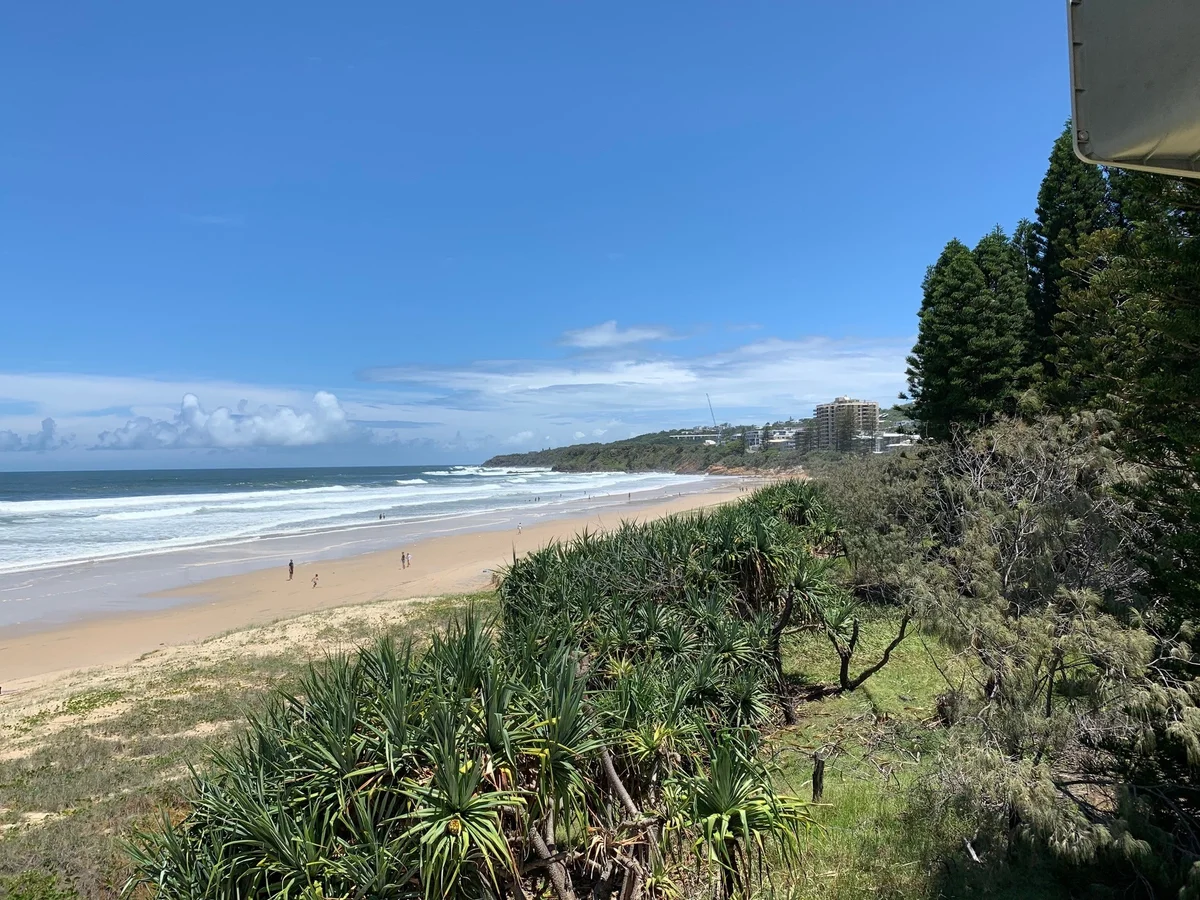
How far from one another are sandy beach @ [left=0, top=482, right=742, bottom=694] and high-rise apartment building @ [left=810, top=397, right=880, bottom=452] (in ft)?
93.0

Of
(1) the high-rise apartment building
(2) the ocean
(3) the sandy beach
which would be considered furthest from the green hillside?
(3) the sandy beach

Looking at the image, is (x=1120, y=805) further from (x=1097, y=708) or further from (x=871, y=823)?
(x=871, y=823)

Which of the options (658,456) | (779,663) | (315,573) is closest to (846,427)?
(315,573)

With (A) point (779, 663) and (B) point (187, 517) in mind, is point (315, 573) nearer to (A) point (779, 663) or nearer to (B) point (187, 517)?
(A) point (779, 663)

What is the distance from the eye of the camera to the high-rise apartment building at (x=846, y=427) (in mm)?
54469

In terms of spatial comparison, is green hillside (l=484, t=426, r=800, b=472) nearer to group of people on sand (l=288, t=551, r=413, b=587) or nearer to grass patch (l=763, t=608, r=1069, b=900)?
group of people on sand (l=288, t=551, r=413, b=587)

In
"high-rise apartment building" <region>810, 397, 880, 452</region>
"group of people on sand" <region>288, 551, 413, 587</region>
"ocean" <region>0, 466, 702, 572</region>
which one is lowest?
"group of people on sand" <region>288, 551, 413, 587</region>

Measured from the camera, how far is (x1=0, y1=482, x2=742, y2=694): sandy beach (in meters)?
14.7

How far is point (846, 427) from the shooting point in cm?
5991

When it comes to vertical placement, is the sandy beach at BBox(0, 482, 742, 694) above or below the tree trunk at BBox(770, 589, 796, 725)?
below

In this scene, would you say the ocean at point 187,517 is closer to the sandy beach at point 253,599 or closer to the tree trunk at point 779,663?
the sandy beach at point 253,599

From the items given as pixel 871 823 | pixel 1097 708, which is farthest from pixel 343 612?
pixel 1097 708

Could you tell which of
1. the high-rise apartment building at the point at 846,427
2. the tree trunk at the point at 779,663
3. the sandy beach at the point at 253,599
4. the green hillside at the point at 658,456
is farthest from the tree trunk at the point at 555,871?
the green hillside at the point at 658,456

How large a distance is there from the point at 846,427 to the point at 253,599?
51332 millimetres
